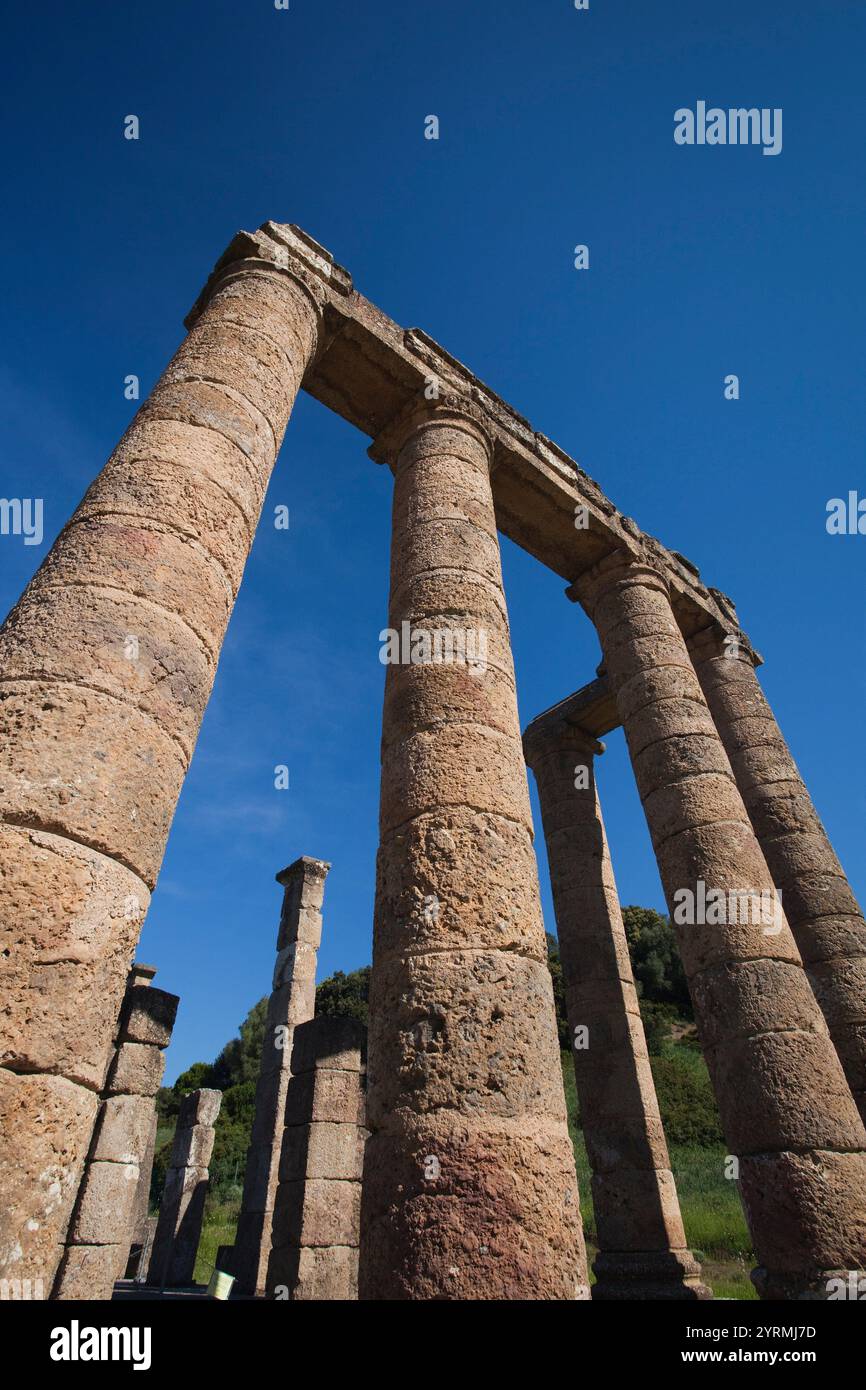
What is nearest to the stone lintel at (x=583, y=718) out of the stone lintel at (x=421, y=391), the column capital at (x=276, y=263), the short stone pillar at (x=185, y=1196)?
the stone lintel at (x=421, y=391)

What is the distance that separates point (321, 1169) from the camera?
305 inches

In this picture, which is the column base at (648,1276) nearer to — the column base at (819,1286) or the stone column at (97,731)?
the column base at (819,1286)

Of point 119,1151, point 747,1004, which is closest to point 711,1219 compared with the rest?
point 747,1004

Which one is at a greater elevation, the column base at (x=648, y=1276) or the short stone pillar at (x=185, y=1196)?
the short stone pillar at (x=185, y=1196)

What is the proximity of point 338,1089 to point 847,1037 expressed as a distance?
5.48 m

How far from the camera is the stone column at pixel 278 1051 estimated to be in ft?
35.6

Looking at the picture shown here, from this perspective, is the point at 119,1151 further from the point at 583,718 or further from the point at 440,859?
the point at 583,718

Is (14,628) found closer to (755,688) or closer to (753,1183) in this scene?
(753,1183)

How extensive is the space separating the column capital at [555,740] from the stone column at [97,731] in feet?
27.2

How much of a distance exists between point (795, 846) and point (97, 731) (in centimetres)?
861

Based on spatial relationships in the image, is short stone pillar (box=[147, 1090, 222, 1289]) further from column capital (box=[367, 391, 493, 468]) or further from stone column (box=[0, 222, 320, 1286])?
stone column (box=[0, 222, 320, 1286])

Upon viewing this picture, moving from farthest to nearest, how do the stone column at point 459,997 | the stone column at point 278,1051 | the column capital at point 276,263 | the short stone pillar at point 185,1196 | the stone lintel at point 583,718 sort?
the short stone pillar at point 185,1196 → the stone lintel at point 583,718 → the stone column at point 278,1051 → the column capital at point 276,263 → the stone column at point 459,997
